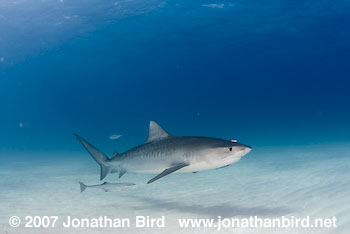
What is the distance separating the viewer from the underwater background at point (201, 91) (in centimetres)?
577

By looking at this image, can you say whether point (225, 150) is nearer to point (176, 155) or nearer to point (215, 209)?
point (176, 155)

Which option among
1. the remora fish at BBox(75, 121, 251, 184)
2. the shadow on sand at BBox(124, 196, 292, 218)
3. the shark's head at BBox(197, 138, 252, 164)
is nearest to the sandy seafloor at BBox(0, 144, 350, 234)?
the shadow on sand at BBox(124, 196, 292, 218)

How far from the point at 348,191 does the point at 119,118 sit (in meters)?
125

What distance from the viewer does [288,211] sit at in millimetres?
Answer: 4465

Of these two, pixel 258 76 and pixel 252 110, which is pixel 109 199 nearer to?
pixel 258 76

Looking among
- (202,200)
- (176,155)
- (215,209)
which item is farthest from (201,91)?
(176,155)

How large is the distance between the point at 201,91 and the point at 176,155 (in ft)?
279

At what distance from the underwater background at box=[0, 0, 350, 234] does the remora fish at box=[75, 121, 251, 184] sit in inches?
34.6

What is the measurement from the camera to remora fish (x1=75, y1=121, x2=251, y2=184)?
3.80 m

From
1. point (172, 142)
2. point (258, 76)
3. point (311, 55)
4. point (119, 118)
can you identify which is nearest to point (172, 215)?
point (172, 142)

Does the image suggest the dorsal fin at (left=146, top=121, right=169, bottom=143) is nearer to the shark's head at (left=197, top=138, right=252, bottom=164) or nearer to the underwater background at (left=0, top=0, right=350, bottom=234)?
the shark's head at (left=197, top=138, right=252, bottom=164)

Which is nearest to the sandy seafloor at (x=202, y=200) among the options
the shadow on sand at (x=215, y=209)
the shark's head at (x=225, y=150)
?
the shadow on sand at (x=215, y=209)

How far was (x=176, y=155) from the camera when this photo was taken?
14.2 feet

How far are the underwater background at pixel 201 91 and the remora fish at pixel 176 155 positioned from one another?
34.6 inches
